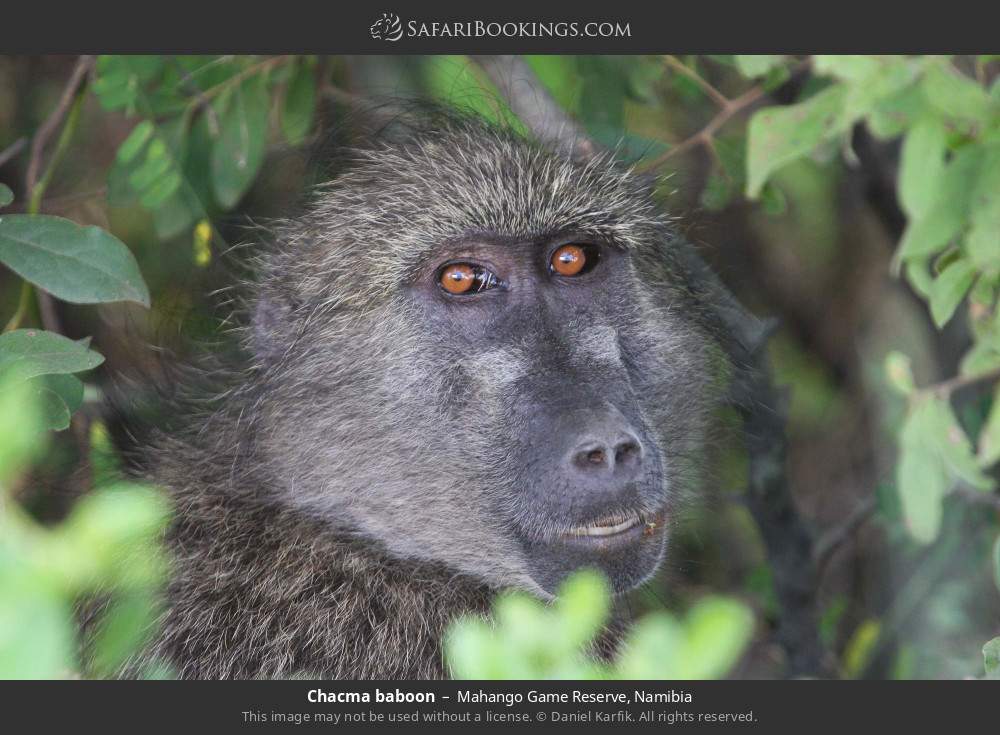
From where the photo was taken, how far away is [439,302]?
3316mm

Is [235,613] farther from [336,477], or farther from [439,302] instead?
[439,302]

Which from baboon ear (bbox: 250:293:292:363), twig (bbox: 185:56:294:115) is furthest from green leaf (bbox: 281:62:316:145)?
baboon ear (bbox: 250:293:292:363)

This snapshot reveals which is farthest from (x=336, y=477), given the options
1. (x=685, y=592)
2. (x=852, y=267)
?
(x=852, y=267)

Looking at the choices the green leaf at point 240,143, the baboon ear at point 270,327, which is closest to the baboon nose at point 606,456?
the baboon ear at point 270,327

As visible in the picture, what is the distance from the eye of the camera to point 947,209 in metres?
2.10

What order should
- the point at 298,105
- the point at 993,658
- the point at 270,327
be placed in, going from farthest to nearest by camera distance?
the point at 298,105, the point at 270,327, the point at 993,658

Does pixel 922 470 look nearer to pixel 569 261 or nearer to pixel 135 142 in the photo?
pixel 569 261

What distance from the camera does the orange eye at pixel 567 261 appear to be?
11.3 feet

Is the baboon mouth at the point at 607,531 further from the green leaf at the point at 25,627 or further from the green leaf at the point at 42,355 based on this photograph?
the green leaf at the point at 25,627

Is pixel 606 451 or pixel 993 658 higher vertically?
pixel 606 451

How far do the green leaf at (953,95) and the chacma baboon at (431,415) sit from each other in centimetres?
110

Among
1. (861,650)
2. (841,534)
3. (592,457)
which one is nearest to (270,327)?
(592,457)

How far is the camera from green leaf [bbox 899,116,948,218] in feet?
6.56
